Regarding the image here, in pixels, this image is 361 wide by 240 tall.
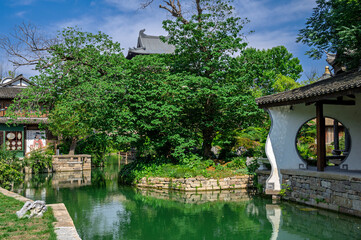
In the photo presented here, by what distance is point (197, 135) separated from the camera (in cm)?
1571

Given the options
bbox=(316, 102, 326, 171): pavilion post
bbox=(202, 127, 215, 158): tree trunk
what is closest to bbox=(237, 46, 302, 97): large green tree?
bbox=(202, 127, 215, 158): tree trunk

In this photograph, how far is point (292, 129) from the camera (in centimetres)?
1163

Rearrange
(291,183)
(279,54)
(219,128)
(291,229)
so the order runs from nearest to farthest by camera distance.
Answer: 1. (291,229)
2. (291,183)
3. (219,128)
4. (279,54)

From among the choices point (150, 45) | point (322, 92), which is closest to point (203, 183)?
point (322, 92)

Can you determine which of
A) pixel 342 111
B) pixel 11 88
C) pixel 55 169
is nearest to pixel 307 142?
pixel 342 111

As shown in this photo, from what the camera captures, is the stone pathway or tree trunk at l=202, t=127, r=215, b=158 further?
tree trunk at l=202, t=127, r=215, b=158

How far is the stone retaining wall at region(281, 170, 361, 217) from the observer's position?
8.70 metres

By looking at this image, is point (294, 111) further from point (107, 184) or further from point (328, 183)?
point (107, 184)

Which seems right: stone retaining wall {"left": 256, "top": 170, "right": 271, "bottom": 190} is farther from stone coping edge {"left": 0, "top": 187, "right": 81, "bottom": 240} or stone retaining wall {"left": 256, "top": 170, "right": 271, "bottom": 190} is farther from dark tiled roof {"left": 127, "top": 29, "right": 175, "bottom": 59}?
dark tiled roof {"left": 127, "top": 29, "right": 175, "bottom": 59}

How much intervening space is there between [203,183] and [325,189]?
5133mm

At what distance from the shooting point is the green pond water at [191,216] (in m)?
7.82

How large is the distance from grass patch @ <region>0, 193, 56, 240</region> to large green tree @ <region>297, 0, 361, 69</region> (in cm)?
916

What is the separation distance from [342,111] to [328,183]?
130 inches

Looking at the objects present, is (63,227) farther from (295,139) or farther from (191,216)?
(295,139)
